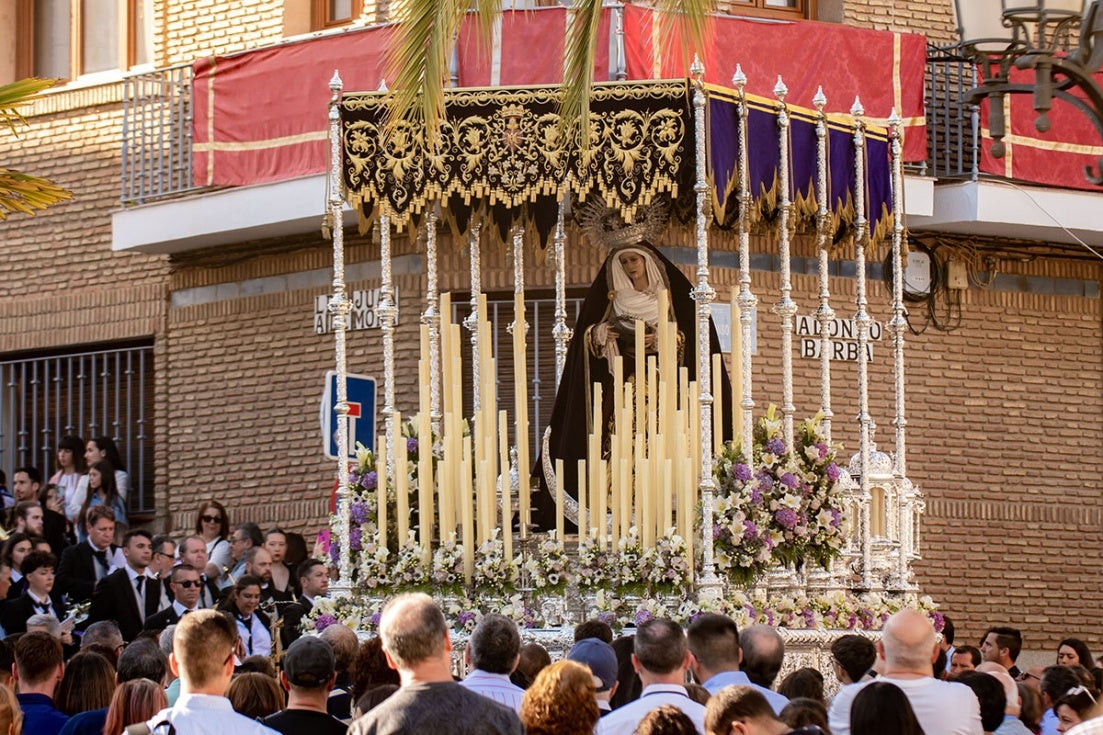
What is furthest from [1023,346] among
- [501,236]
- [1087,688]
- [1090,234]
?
[1087,688]

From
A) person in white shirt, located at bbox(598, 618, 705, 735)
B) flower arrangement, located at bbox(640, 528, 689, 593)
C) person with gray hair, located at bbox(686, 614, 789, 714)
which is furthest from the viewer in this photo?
flower arrangement, located at bbox(640, 528, 689, 593)

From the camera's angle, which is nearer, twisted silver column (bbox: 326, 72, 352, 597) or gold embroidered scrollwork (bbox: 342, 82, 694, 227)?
gold embroidered scrollwork (bbox: 342, 82, 694, 227)

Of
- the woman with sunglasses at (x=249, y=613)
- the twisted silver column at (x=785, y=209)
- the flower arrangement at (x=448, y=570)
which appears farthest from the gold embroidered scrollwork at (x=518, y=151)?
the woman with sunglasses at (x=249, y=613)

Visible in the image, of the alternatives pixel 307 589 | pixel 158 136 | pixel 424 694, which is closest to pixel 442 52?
pixel 307 589

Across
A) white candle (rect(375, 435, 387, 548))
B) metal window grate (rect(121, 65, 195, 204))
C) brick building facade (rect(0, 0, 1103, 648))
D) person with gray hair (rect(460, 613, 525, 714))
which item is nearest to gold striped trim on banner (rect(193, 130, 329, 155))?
metal window grate (rect(121, 65, 195, 204))

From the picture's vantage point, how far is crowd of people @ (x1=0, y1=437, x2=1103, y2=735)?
6449 mm

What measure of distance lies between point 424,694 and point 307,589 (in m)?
7.95

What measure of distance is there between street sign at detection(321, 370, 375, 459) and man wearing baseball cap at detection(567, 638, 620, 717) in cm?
618

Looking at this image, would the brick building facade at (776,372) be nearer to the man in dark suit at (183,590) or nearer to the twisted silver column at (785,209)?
the twisted silver column at (785,209)

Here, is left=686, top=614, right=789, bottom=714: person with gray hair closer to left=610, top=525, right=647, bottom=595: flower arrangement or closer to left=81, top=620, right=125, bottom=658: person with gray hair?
left=81, top=620, right=125, bottom=658: person with gray hair

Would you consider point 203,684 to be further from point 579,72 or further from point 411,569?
point 579,72

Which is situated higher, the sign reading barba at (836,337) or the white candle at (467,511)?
the sign reading barba at (836,337)

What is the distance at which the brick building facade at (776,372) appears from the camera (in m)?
18.1

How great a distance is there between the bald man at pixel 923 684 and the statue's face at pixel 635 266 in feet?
21.6
